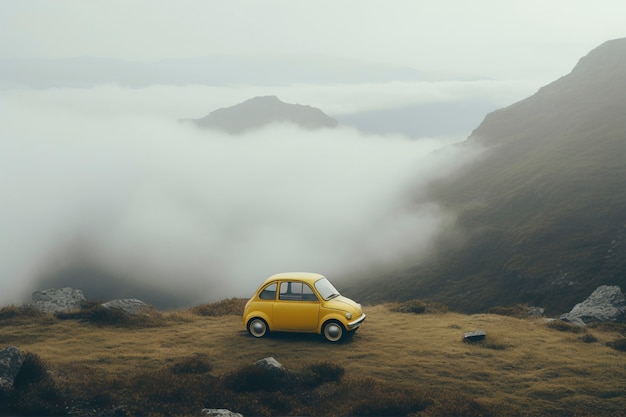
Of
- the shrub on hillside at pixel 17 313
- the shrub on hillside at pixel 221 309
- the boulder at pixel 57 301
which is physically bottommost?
the boulder at pixel 57 301

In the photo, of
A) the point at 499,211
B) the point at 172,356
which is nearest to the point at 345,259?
the point at 499,211

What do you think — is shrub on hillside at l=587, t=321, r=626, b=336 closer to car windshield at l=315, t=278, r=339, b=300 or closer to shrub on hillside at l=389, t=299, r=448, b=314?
shrub on hillside at l=389, t=299, r=448, b=314

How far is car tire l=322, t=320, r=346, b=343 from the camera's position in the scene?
20.7 meters

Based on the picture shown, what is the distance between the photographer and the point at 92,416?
13867mm

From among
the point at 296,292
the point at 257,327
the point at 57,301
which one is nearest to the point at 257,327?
the point at 257,327

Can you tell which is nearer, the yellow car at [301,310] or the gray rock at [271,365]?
the gray rock at [271,365]

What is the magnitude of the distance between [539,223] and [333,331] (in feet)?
325

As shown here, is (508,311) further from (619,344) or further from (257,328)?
(257,328)

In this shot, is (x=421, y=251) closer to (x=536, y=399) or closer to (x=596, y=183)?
(x=596, y=183)

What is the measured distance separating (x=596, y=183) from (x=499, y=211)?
21646 millimetres

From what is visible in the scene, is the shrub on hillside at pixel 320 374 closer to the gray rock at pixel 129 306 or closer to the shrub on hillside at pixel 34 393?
the shrub on hillside at pixel 34 393

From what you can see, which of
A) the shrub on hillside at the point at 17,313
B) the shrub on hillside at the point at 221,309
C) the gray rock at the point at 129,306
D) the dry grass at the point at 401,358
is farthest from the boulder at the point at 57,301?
the dry grass at the point at 401,358

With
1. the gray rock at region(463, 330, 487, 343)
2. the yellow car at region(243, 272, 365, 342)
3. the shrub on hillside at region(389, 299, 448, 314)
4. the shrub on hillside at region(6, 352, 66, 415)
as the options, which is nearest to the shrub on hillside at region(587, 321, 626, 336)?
the gray rock at region(463, 330, 487, 343)

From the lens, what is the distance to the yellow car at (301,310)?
2070 cm
